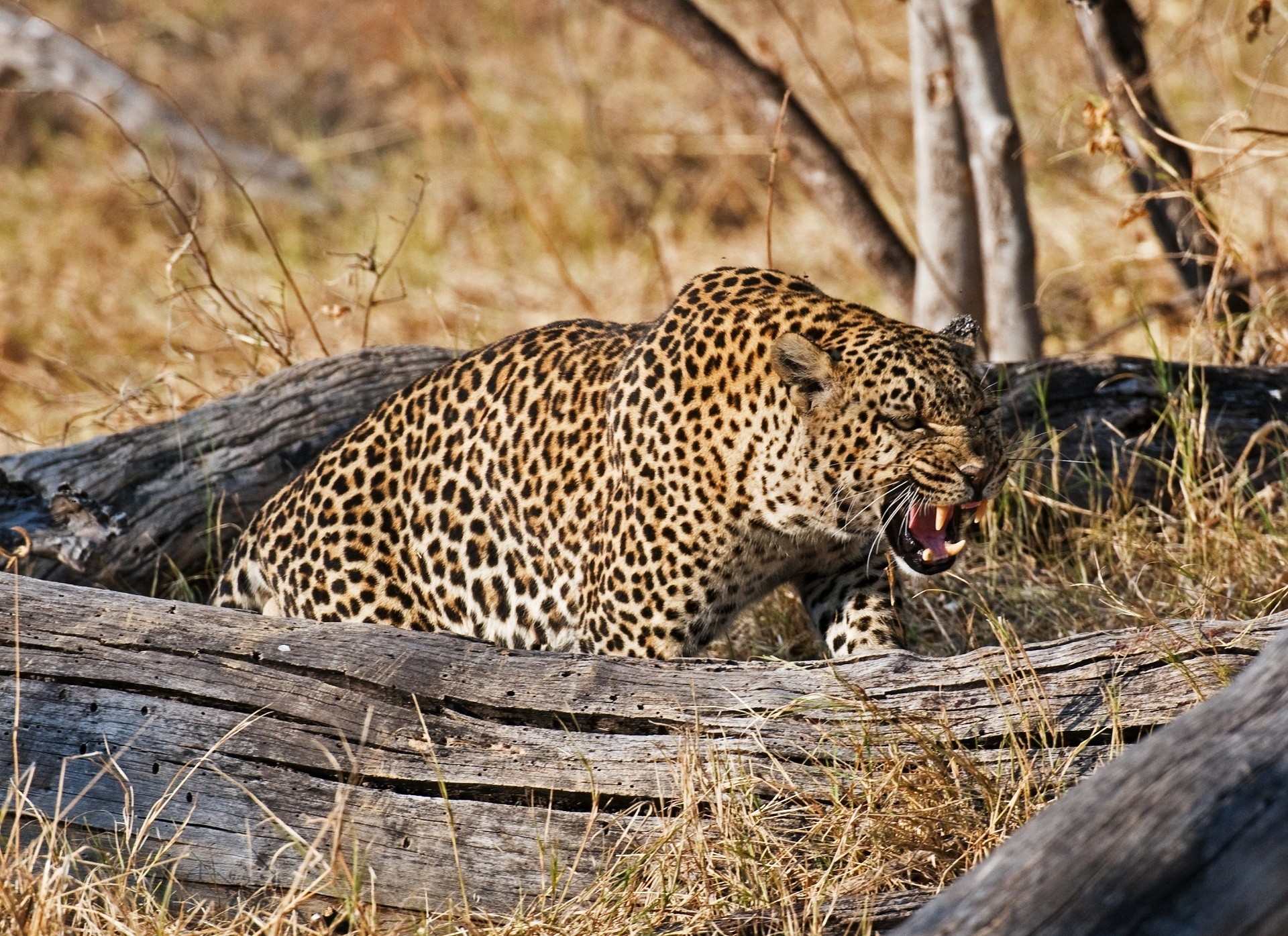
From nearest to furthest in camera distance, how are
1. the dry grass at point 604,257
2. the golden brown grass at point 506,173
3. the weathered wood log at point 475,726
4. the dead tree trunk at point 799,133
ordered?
the dry grass at point 604,257, the weathered wood log at point 475,726, the dead tree trunk at point 799,133, the golden brown grass at point 506,173

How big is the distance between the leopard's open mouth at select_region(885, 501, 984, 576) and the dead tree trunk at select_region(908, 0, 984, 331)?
8.59ft

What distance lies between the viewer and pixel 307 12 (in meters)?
15.7

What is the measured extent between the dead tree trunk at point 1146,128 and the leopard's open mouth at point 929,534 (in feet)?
9.39

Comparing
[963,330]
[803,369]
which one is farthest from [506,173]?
[803,369]

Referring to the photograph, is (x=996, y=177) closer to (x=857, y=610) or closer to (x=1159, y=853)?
(x=857, y=610)

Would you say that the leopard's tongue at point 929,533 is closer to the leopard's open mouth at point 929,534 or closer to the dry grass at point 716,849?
the leopard's open mouth at point 929,534

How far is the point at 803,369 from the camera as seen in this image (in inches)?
182

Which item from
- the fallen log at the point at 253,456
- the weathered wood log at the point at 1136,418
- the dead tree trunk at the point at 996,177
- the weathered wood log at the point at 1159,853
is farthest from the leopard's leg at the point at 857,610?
→ the dead tree trunk at the point at 996,177


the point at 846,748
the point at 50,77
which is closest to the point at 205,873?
the point at 846,748

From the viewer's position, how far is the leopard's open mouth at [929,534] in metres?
4.72

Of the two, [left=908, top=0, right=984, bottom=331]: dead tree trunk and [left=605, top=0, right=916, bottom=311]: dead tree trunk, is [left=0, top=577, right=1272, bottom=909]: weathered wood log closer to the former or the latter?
[left=908, top=0, right=984, bottom=331]: dead tree trunk

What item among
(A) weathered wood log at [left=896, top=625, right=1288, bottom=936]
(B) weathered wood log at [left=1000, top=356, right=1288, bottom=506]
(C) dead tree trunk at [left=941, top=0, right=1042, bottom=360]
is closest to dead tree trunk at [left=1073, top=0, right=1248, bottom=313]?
(C) dead tree trunk at [left=941, top=0, right=1042, bottom=360]

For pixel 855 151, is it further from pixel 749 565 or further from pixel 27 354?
pixel 749 565

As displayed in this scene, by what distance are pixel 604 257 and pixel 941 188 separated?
4841mm
